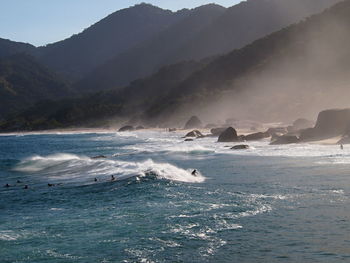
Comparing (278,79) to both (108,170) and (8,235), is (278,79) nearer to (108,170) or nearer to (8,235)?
(108,170)

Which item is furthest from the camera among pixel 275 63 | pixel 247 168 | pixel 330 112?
pixel 275 63

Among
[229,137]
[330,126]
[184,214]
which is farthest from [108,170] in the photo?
[330,126]

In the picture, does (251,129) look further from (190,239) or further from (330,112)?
(190,239)

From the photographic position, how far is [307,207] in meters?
21.7

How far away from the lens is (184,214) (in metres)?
21.5

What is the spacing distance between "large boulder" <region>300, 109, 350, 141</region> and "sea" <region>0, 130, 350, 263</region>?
52.6 feet

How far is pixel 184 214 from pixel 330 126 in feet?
130

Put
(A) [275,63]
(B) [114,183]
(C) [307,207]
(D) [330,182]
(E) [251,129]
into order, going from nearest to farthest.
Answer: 1. (C) [307,207]
2. (D) [330,182]
3. (B) [114,183]
4. (E) [251,129]
5. (A) [275,63]

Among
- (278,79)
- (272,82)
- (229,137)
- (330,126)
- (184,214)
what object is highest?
(278,79)

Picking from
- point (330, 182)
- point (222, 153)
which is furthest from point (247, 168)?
point (222, 153)

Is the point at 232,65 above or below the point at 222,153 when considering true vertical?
above

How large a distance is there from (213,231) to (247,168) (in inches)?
743

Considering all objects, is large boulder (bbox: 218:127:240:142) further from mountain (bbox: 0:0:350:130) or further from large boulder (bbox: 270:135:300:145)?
mountain (bbox: 0:0:350:130)

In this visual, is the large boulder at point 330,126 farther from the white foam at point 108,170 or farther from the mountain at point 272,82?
the mountain at point 272,82
